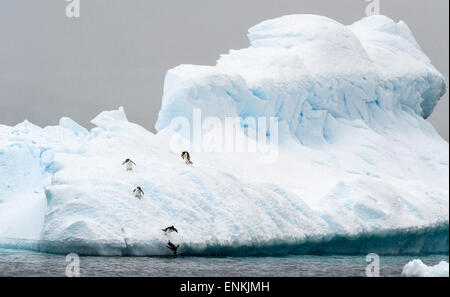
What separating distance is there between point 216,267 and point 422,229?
7463mm

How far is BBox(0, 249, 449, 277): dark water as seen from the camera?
44.0 feet

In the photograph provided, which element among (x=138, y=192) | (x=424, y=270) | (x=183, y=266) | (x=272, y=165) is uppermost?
(x=272, y=165)

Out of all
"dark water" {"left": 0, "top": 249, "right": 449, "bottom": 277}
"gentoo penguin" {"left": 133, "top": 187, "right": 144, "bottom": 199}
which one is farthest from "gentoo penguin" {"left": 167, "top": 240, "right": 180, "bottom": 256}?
"gentoo penguin" {"left": 133, "top": 187, "right": 144, "bottom": 199}
